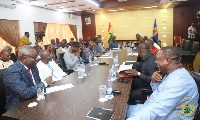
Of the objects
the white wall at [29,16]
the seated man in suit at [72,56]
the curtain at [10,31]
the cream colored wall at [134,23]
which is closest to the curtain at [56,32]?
the white wall at [29,16]

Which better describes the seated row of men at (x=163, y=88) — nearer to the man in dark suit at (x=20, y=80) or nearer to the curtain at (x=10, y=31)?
the man in dark suit at (x=20, y=80)

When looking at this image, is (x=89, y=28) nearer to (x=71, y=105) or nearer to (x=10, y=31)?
(x=10, y=31)

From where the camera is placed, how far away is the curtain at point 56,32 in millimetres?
9494

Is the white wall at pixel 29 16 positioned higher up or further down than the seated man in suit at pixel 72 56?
higher up

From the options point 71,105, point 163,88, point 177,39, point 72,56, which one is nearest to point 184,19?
point 177,39

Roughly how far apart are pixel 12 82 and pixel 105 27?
1185 centimetres

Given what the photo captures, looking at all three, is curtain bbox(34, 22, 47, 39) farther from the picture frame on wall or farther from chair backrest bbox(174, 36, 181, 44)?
chair backrest bbox(174, 36, 181, 44)

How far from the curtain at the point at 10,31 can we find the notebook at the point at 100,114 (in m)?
6.05

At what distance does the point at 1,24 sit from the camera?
632cm

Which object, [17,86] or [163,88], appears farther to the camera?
[17,86]

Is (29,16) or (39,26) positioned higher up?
(29,16)

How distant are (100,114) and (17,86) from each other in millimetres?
964

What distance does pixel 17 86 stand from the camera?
6.21ft

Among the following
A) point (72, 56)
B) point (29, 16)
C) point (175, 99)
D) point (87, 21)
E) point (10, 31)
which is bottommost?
point (175, 99)
